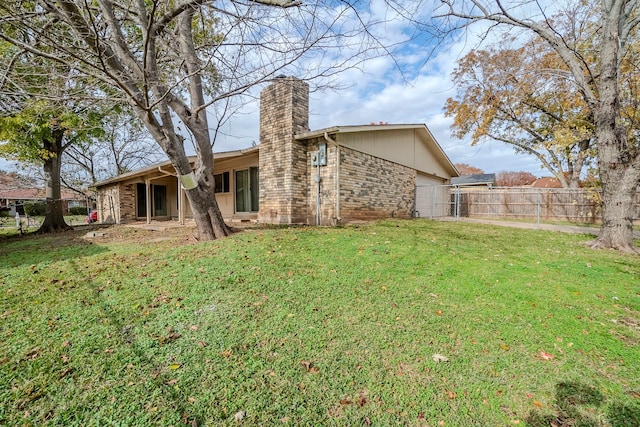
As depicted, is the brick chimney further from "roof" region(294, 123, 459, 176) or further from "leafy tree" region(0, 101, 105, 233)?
"leafy tree" region(0, 101, 105, 233)

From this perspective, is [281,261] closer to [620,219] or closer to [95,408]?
[95,408]

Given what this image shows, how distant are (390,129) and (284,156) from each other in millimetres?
4625

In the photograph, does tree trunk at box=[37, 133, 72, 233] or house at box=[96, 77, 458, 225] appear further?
tree trunk at box=[37, 133, 72, 233]

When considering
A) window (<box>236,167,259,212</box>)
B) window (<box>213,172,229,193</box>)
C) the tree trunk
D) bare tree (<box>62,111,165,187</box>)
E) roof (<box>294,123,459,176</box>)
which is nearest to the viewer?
roof (<box>294,123,459,176</box>)

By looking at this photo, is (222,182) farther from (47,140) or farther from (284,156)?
(47,140)

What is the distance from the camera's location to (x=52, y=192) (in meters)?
11.6

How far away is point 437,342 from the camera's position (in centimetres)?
274

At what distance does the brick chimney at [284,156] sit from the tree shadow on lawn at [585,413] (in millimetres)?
7357

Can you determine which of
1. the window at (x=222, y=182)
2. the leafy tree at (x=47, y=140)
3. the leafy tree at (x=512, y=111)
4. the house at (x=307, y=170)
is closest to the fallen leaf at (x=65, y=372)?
the house at (x=307, y=170)

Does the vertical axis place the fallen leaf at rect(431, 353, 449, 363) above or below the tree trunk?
below

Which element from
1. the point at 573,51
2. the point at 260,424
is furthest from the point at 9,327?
the point at 573,51

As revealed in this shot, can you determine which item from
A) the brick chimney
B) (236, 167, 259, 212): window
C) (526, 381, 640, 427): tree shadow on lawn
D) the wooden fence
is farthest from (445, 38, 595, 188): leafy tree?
(526, 381, 640, 427): tree shadow on lawn

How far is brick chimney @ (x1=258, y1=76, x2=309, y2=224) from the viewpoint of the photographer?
8.91 meters

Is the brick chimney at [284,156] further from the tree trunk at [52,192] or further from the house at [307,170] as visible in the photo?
the tree trunk at [52,192]
